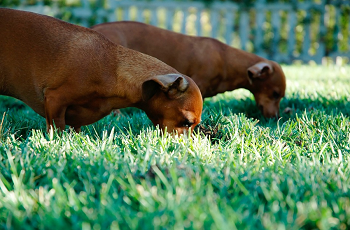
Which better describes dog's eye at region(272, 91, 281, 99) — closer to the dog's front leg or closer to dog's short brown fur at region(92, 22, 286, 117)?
dog's short brown fur at region(92, 22, 286, 117)

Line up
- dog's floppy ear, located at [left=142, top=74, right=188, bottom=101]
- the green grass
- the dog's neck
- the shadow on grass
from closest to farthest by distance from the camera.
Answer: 1. the green grass
2. dog's floppy ear, located at [left=142, top=74, right=188, bottom=101]
3. the shadow on grass
4. the dog's neck

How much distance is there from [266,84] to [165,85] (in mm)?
2488

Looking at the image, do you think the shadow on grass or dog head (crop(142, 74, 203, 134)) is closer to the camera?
dog head (crop(142, 74, 203, 134))

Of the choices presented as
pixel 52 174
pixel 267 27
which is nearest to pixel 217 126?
pixel 52 174

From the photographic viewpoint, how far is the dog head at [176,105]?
3.08m

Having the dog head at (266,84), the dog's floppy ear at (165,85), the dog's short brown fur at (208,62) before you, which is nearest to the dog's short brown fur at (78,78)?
the dog's floppy ear at (165,85)

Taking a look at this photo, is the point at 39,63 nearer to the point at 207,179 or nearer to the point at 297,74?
the point at 207,179

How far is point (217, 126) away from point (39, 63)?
4.80 ft

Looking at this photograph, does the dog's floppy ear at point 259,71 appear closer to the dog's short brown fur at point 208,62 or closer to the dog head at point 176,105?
the dog's short brown fur at point 208,62

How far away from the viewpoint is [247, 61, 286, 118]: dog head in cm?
491

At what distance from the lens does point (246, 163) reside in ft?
7.32

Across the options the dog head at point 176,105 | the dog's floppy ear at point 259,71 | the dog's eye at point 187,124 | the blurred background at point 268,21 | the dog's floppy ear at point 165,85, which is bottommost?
the blurred background at point 268,21

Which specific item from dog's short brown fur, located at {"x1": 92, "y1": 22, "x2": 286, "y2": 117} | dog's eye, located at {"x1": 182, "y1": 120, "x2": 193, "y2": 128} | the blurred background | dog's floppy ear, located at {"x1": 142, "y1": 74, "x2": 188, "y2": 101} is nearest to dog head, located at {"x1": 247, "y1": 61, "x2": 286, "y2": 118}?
dog's short brown fur, located at {"x1": 92, "y1": 22, "x2": 286, "y2": 117}

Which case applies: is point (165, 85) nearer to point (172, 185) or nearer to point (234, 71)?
point (172, 185)
